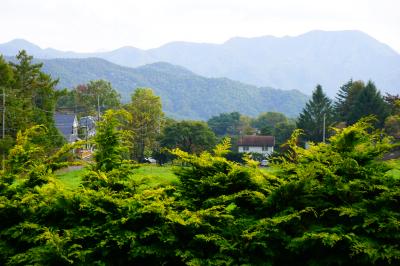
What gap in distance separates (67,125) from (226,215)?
222 ft

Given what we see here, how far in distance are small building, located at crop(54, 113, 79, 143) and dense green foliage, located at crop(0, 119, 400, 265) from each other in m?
63.4

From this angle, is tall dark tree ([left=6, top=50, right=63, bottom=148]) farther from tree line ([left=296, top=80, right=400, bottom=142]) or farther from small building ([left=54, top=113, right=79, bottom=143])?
tree line ([left=296, top=80, right=400, bottom=142])

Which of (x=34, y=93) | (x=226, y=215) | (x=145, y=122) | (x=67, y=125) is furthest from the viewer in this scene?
(x=67, y=125)

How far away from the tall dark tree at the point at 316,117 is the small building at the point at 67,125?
31.3m

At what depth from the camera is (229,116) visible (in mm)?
128625

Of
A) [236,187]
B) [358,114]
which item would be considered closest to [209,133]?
[358,114]

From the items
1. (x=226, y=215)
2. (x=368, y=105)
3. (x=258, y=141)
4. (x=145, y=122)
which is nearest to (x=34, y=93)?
(x=145, y=122)

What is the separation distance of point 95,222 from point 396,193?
4373mm

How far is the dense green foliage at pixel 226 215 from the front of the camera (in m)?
6.96

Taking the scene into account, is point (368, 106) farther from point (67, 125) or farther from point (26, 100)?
point (26, 100)

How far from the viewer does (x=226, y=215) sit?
7.23 meters

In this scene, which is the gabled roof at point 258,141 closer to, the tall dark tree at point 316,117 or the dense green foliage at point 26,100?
the tall dark tree at point 316,117

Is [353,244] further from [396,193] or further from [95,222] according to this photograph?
[95,222]

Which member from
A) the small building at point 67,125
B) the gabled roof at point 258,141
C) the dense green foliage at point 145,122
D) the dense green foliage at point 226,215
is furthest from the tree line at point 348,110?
the dense green foliage at point 226,215
